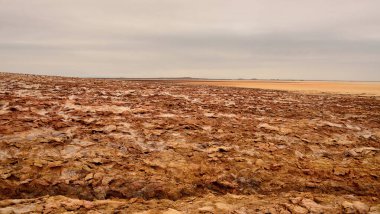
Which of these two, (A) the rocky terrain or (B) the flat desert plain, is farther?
(B) the flat desert plain

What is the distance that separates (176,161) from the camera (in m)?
6.60

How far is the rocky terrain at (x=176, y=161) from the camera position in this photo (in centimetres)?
516

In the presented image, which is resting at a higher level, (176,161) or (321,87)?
(321,87)

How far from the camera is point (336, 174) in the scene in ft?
20.9

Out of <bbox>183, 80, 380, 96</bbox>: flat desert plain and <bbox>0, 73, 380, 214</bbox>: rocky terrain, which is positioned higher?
<bbox>183, 80, 380, 96</bbox>: flat desert plain

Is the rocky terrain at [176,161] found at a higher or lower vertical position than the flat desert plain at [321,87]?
lower

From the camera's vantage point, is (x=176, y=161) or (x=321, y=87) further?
(x=321, y=87)

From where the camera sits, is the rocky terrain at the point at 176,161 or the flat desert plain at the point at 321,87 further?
the flat desert plain at the point at 321,87

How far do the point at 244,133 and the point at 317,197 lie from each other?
3151 mm

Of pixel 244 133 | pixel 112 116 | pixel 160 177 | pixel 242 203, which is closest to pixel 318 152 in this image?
pixel 244 133

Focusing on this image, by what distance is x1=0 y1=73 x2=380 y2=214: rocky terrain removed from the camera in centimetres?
516

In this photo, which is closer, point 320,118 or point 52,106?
point 52,106

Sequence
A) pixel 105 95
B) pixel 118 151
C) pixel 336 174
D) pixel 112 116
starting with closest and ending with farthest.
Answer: pixel 336 174
pixel 118 151
pixel 112 116
pixel 105 95

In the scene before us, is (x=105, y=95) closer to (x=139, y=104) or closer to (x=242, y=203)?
(x=139, y=104)
